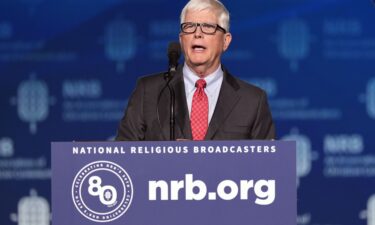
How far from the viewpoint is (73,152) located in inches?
69.9

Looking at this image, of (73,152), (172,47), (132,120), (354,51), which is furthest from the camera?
(354,51)

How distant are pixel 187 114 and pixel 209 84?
0.50 ft

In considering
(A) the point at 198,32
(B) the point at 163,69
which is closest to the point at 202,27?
(A) the point at 198,32

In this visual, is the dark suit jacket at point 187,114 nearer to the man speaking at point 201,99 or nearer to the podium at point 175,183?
the man speaking at point 201,99

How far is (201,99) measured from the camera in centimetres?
225

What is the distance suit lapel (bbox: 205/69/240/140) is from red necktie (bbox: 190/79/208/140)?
0.09ft

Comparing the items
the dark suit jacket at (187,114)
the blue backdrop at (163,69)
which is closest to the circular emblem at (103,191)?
the dark suit jacket at (187,114)

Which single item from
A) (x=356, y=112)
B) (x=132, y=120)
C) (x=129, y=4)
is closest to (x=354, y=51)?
(x=356, y=112)

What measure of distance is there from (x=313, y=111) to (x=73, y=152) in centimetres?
235

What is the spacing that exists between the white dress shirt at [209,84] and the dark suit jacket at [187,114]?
2cm

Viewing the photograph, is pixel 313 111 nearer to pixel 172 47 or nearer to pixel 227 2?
pixel 227 2

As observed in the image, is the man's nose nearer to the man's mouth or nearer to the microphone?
the man's mouth

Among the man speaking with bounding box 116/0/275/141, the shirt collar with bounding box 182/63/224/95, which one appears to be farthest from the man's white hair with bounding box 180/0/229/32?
the shirt collar with bounding box 182/63/224/95

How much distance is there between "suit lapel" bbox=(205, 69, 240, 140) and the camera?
2.17 meters
